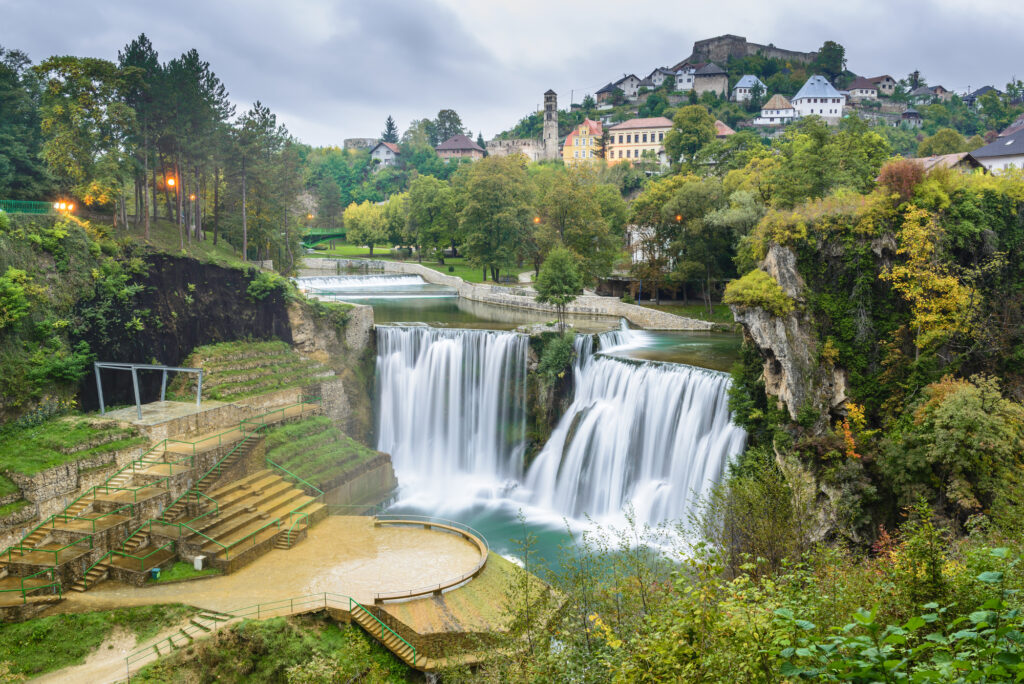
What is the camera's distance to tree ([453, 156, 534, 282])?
57000 millimetres

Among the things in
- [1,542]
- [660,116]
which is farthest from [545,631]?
[660,116]

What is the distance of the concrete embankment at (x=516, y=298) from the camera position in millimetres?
43156

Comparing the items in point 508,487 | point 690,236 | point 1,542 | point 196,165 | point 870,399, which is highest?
point 196,165

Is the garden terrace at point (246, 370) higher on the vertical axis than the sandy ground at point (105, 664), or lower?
higher

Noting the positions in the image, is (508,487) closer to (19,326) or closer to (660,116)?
(19,326)

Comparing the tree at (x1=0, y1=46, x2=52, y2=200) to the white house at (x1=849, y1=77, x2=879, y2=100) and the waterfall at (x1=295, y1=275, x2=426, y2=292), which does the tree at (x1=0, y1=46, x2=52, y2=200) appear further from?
the white house at (x1=849, y1=77, x2=879, y2=100)

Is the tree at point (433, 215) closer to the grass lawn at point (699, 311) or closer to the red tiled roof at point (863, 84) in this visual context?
the grass lawn at point (699, 311)

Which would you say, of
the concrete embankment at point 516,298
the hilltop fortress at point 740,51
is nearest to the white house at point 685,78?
the hilltop fortress at point 740,51

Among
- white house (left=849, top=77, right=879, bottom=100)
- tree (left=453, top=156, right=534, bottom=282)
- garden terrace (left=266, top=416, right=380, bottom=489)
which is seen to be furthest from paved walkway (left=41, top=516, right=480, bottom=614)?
white house (left=849, top=77, right=879, bottom=100)

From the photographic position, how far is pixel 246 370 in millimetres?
30625

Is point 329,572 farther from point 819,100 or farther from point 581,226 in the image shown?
point 819,100

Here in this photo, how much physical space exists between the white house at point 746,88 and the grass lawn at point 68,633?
12573 centimetres

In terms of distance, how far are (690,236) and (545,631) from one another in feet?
121

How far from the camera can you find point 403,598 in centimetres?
1778
